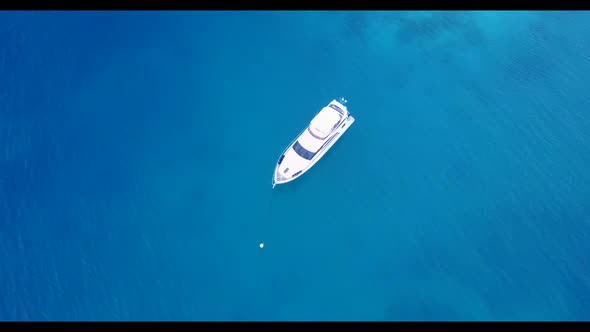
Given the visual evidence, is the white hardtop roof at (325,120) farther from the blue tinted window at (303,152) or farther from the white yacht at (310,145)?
the blue tinted window at (303,152)

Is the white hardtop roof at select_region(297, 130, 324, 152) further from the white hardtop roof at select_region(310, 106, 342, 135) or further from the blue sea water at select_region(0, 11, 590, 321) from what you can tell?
the blue sea water at select_region(0, 11, 590, 321)

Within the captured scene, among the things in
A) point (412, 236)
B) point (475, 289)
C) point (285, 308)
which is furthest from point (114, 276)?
point (475, 289)

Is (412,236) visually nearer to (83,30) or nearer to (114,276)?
(114,276)

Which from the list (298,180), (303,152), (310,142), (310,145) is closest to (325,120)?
(310,142)

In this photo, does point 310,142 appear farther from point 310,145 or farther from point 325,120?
point 325,120

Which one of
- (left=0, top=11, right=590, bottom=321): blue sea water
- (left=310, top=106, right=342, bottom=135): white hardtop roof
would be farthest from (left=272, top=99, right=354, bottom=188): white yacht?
(left=0, top=11, right=590, bottom=321): blue sea water
